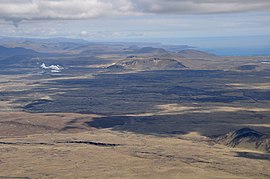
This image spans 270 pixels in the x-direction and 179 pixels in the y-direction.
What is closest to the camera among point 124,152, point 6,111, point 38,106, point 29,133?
point 124,152

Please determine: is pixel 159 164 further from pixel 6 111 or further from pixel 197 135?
pixel 6 111

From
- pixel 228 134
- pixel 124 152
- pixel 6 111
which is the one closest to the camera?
pixel 124 152

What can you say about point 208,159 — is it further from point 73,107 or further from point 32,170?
point 73,107

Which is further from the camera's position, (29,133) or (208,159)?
(29,133)

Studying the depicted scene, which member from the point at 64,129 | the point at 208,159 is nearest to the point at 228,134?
the point at 208,159

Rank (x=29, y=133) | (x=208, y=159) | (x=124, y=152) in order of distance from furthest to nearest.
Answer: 1. (x=29, y=133)
2. (x=124, y=152)
3. (x=208, y=159)

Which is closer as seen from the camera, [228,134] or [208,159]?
[208,159]

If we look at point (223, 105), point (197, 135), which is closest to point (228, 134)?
point (197, 135)

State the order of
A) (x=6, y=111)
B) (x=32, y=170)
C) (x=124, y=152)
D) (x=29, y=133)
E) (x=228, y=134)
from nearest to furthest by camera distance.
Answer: (x=32, y=170) → (x=124, y=152) → (x=228, y=134) → (x=29, y=133) → (x=6, y=111)
